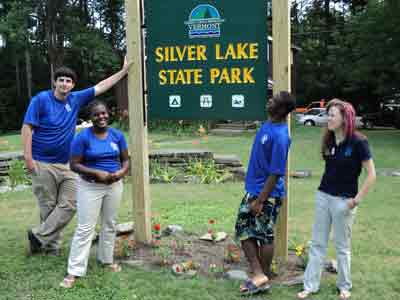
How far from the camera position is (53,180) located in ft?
14.5

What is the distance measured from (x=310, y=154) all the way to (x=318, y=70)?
2669 cm

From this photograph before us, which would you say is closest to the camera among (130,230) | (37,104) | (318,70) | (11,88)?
(37,104)

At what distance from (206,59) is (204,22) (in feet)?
1.18

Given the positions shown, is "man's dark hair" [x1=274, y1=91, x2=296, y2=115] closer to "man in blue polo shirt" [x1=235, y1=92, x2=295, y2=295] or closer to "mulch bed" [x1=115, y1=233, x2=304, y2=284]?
"man in blue polo shirt" [x1=235, y1=92, x2=295, y2=295]

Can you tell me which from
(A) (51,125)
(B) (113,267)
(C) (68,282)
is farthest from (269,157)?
(A) (51,125)

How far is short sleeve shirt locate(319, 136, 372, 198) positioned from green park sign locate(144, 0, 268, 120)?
1040 mm

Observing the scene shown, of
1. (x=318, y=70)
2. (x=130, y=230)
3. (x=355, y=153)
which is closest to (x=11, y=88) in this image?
(x=318, y=70)

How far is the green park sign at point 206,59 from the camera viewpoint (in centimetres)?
438

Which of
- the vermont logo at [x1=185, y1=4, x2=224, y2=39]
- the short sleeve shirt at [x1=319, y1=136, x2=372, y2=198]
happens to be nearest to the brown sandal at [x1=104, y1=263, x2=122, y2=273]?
the short sleeve shirt at [x1=319, y1=136, x2=372, y2=198]

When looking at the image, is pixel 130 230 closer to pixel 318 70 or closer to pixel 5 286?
pixel 5 286

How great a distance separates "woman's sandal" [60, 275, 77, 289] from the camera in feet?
12.6

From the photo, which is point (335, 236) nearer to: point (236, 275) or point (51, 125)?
point (236, 275)

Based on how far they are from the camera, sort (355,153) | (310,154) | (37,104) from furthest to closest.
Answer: (310,154) → (37,104) → (355,153)

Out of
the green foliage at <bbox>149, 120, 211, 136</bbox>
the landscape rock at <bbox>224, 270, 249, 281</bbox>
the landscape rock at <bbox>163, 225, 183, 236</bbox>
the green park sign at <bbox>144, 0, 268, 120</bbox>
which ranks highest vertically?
the green park sign at <bbox>144, 0, 268, 120</bbox>
